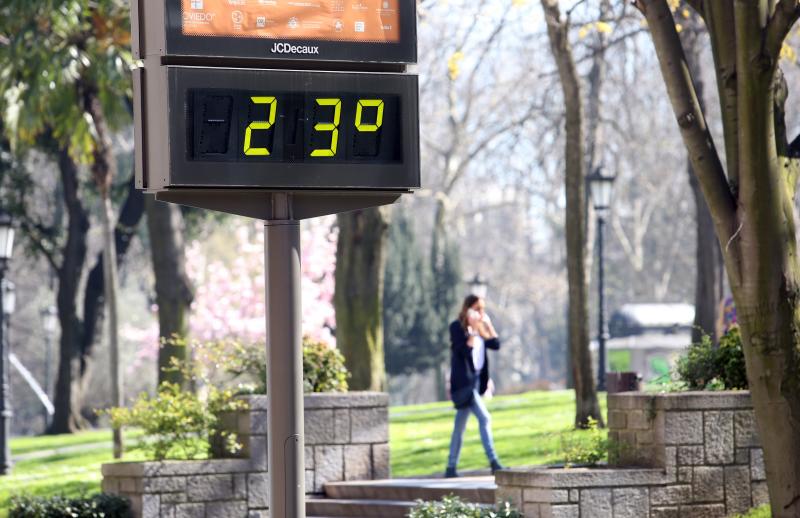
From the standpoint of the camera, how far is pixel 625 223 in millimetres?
62094

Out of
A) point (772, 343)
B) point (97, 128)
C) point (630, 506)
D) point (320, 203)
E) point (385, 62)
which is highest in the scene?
point (97, 128)

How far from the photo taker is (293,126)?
282 inches

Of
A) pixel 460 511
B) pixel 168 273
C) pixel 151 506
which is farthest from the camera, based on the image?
pixel 168 273

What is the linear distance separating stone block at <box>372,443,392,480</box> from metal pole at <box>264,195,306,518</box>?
686 centimetres

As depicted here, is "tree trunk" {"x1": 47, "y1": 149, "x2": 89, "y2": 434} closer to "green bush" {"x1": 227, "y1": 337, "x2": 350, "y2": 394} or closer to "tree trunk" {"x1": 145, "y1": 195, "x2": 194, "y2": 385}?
"tree trunk" {"x1": 145, "y1": 195, "x2": 194, "y2": 385}

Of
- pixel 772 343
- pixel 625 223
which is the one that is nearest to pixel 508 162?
pixel 625 223

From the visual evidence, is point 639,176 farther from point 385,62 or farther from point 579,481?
point 385,62

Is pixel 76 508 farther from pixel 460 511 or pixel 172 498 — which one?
pixel 460 511

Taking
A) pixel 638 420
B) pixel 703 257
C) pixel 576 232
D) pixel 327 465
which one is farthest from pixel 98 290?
pixel 638 420

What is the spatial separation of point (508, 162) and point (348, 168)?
4783 cm

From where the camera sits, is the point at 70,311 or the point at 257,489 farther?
the point at 70,311

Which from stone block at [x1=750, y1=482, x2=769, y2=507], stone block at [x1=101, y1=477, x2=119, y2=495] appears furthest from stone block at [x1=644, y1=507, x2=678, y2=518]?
stone block at [x1=101, y1=477, x2=119, y2=495]

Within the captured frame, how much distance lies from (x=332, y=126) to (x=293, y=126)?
202mm

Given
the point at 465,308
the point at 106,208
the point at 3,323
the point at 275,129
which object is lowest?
the point at 465,308
